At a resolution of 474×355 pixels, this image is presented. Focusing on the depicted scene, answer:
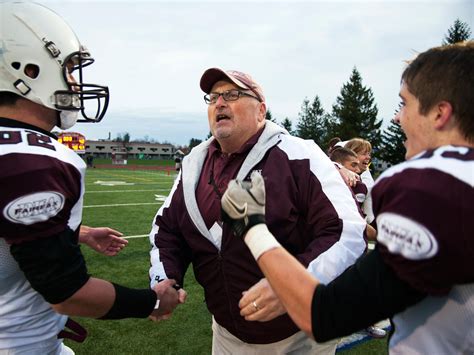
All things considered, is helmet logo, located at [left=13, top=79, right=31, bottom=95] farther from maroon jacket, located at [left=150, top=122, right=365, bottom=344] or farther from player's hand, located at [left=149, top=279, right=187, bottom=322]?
player's hand, located at [left=149, top=279, right=187, bottom=322]

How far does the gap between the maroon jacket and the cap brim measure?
15.0 inches

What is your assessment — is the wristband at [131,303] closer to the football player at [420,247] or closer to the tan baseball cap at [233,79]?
the football player at [420,247]

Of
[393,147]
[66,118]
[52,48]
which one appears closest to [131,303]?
[66,118]

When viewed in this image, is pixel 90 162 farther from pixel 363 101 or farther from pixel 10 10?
pixel 10 10

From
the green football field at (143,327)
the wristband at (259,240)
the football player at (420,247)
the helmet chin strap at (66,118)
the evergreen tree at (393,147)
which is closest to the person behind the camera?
the football player at (420,247)

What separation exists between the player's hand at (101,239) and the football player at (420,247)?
1.50 metres

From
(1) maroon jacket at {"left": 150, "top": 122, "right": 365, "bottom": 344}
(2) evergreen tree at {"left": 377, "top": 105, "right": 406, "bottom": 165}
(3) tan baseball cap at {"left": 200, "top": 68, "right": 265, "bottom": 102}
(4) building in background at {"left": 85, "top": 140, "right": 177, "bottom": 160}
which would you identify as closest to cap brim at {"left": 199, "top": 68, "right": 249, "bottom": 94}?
(3) tan baseball cap at {"left": 200, "top": 68, "right": 265, "bottom": 102}

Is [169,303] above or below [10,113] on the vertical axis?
below

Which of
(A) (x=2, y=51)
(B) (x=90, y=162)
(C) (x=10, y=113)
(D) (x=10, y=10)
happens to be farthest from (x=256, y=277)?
(B) (x=90, y=162)

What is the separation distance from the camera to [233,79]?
253cm

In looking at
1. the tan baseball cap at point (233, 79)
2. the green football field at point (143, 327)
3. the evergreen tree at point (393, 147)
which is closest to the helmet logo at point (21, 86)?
the tan baseball cap at point (233, 79)

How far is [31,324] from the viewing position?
1719mm

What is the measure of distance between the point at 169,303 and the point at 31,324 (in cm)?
71

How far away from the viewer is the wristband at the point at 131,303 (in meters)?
1.76
